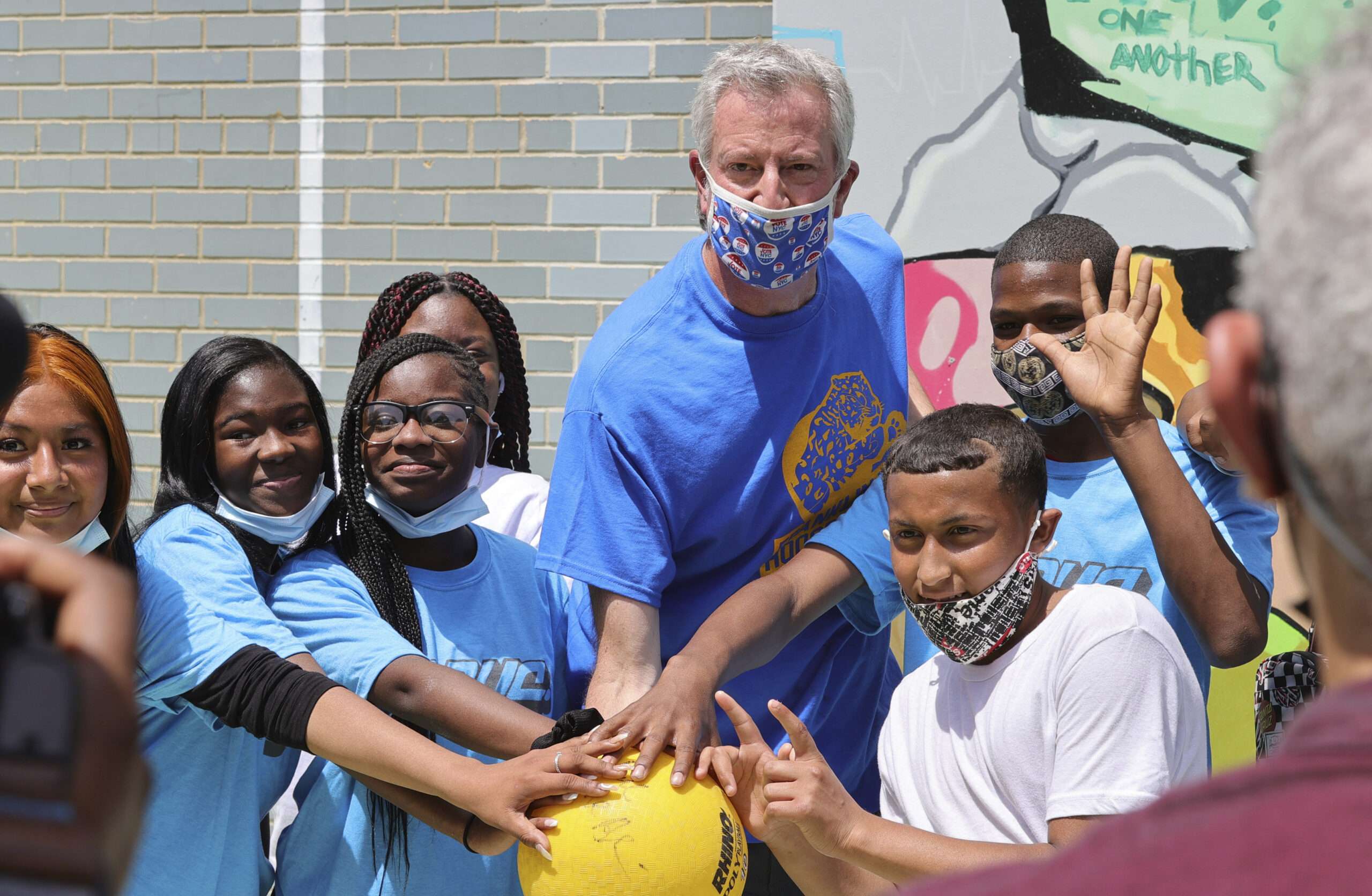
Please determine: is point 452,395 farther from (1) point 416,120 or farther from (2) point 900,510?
(1) point 416,120

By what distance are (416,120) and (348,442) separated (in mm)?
3243

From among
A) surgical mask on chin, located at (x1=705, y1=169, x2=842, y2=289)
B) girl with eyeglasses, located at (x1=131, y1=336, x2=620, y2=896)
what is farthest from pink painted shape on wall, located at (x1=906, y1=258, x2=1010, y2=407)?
girl with eyeglasses, located at (x1=131, y1=336, x2=620, y2=896)

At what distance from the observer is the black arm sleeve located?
9.05ft

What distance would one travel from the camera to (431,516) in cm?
323

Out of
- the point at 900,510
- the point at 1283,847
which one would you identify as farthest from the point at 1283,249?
the point at 900,510

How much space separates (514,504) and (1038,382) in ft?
5.28

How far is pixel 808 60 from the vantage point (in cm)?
306

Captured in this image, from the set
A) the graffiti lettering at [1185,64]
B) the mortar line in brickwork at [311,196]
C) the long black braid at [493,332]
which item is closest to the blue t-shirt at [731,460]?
the long black braid at [493,332]

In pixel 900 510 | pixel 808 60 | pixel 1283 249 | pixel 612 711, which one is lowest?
pixel 612 711

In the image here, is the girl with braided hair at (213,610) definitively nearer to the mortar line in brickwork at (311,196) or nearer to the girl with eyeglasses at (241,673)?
the girl with eyeglasses at (241,673)

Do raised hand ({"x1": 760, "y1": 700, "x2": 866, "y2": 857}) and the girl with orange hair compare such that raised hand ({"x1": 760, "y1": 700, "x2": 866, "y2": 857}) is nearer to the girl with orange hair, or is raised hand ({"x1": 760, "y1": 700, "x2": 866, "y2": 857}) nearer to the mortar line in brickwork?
the girl with orange hair

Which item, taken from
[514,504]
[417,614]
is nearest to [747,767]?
[417,614]

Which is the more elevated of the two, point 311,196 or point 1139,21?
point 1139,21

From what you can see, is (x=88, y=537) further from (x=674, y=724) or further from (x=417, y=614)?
(x=674, y=724)
